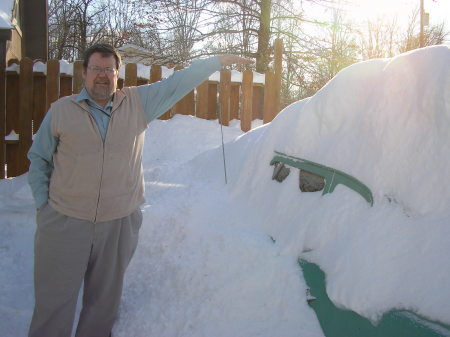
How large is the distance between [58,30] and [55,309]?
2338cm

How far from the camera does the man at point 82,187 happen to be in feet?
7.95

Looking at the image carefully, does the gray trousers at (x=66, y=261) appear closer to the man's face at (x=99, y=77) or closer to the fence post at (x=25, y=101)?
the man's face at (x=99, y=77)

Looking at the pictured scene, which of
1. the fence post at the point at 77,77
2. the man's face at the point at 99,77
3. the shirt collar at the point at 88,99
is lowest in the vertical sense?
the shirt collar at the point at 88,99

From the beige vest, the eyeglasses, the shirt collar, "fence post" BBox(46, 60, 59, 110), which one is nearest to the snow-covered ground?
the beige vest

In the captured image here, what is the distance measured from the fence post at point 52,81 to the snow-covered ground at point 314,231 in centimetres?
329

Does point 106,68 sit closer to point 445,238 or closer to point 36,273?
point 36,273

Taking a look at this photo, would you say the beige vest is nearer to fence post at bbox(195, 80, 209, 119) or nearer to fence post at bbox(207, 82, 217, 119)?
fence post at bbox(195, 80, 209, 119)

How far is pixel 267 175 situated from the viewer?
3.36 meters

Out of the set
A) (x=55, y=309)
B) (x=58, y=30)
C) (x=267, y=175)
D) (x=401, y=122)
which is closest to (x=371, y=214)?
(x=401, y=122)

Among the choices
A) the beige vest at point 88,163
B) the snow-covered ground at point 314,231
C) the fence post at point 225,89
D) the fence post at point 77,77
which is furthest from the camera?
→ the fence post at point 225,89

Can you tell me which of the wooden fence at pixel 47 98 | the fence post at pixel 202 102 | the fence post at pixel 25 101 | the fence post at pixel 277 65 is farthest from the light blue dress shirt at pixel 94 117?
the fence post at pixel 277 65

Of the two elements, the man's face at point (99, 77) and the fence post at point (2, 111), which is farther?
the fence post at point (2, 111)

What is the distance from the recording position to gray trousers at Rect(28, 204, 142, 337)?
2443 mm

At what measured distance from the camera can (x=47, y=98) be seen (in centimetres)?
669
